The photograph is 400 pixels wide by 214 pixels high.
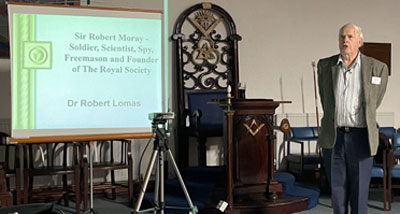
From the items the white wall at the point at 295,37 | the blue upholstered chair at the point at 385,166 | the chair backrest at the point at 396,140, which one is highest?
the white wall at the point at 295,37

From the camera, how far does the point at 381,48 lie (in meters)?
6.64

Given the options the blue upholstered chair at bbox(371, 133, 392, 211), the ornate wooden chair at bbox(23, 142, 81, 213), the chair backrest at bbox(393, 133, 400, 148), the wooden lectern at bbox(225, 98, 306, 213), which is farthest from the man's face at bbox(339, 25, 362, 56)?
the chair backrest at bbox(393, 133, 400, 148)

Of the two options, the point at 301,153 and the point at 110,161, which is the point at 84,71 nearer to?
the point at 110,161

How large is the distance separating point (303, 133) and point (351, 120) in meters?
2.94

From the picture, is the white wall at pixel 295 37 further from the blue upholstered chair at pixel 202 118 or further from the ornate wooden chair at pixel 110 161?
the ornate wooden chair at pixel 110 161

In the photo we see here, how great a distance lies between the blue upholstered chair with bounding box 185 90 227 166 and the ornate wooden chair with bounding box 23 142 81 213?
1315 mm

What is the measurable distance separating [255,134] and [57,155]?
7.62 feet

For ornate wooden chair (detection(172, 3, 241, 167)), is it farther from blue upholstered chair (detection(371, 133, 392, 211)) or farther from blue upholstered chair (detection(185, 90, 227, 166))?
blue upholstered chair (detection(371, 133, 392, 211))

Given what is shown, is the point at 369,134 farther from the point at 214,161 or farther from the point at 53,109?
the point at 214,161

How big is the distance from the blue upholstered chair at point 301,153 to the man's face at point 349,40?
2606mm

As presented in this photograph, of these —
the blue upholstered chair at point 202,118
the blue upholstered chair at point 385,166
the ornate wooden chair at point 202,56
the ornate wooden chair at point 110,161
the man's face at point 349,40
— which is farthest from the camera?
the ornate wooden chair at point 202,56

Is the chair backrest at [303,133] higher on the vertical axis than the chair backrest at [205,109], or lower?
lower

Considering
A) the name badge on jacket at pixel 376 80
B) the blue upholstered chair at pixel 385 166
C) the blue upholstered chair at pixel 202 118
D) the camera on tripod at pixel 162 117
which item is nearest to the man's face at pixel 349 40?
the name badge on jacket at pixel 376 80

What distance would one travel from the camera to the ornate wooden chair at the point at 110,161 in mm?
4477
